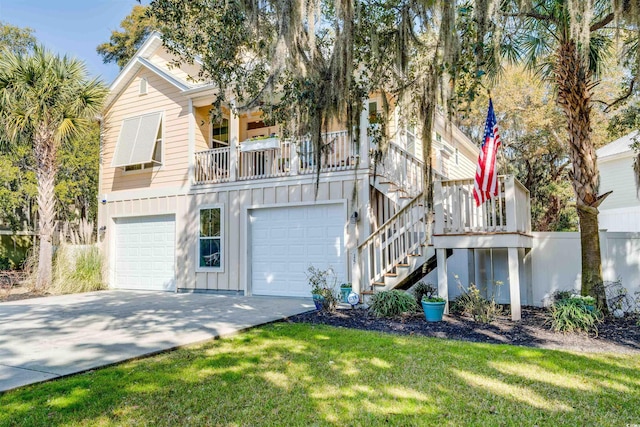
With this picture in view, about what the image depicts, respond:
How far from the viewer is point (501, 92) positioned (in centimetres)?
1577

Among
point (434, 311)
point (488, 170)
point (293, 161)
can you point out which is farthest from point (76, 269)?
point (488, 170)

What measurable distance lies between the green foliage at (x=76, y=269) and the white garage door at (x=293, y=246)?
4.58 metres

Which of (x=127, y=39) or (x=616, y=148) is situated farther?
(x=127, y=39)

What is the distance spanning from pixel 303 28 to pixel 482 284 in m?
5.95

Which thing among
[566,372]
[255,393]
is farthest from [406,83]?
[255,393]

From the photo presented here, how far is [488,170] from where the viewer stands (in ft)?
20.2

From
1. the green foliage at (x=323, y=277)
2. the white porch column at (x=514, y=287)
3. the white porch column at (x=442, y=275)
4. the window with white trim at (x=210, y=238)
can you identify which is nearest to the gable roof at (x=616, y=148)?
the white porch column at (x=514, y=287)

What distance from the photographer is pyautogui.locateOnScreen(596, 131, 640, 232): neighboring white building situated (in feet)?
48.1

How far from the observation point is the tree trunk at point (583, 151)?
632 centimetres

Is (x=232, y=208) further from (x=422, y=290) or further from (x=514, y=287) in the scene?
(x=514, y=287)

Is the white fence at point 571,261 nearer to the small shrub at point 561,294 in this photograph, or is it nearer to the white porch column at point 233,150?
the small shrub at point 561,294

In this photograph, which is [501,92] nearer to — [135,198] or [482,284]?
[482,284]

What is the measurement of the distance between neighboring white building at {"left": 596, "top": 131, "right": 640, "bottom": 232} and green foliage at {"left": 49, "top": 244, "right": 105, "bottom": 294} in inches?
672

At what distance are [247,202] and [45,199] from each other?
17.2ft
